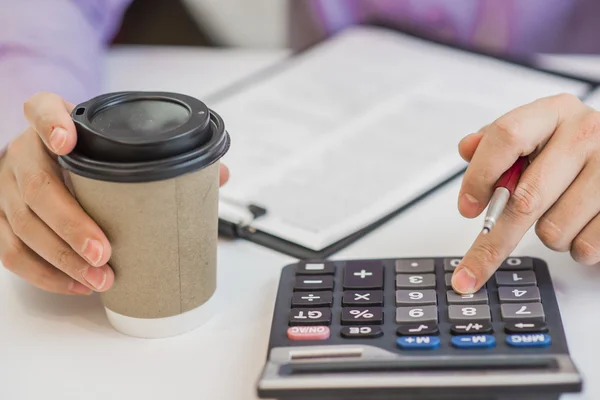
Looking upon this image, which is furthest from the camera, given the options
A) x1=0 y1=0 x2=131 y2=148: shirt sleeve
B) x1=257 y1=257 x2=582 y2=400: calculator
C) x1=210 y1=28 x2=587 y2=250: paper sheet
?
x1=0 y1=0 x2=131 y2=148: shirt sleeve

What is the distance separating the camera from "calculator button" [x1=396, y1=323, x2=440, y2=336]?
1.63ft

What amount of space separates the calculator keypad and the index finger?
19 centimetres

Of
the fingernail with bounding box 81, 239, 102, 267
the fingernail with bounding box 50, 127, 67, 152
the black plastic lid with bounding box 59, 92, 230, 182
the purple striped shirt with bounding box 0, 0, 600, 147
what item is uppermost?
the fingernail with bounding box 50, 127, 67, 152

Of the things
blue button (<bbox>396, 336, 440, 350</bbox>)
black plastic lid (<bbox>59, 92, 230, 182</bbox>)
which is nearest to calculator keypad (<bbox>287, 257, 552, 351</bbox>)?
blue button (<bbox>396, 336, 440, 350</bbox>)

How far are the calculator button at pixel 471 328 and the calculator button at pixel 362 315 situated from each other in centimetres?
5

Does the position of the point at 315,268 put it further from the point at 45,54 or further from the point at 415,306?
the point at 45,54

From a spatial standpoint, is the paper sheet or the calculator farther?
the paper sheet

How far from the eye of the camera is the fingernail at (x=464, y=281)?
54cm

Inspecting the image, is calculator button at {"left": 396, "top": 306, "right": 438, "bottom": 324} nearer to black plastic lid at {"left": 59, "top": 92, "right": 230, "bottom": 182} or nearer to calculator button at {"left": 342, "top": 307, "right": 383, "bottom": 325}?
calculator button at {"left": 342, "top": 307, "right": 383, "bottom": 325}

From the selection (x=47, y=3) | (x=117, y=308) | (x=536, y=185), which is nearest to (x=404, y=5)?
(x=47, y=3)

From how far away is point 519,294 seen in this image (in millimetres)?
538

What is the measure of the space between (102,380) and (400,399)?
0.20m

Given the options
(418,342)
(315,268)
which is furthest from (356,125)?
(418,342)

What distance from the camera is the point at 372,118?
0.84 m
